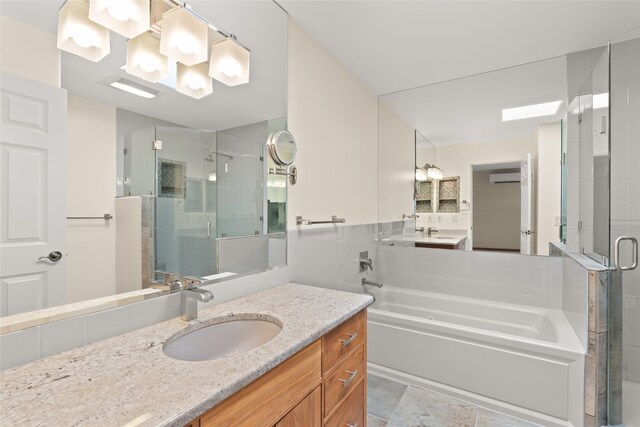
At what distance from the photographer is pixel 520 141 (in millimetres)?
2779

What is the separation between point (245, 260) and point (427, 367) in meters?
1.64

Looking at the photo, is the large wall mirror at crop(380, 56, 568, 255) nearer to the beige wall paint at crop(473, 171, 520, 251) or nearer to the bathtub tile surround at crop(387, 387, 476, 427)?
the beige wall paint at crop(473, 171, 520, 251)

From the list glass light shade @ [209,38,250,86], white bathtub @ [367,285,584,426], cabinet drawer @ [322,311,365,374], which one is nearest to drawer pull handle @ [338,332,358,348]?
cabinet drawer @ [322,311,365,374]

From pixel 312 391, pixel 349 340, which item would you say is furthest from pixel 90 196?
pixel 349 340

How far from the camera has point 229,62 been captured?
4.84ft

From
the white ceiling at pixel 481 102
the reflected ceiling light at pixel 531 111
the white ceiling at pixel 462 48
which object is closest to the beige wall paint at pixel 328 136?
the white ceiling at pixel 462 48

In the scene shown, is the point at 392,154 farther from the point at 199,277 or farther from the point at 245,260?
the point at 199,277

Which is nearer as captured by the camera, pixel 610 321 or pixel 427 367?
pixel 610 321

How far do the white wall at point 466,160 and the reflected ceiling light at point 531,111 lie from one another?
0.74 feet

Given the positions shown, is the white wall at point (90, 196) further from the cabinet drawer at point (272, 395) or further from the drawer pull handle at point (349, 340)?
the drawer pull handle at point (349, 340)

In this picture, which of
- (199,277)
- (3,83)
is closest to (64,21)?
(3,83)

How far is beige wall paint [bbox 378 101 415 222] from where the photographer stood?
3176 mm

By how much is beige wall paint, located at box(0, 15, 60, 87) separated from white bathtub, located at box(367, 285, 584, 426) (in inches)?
94.0

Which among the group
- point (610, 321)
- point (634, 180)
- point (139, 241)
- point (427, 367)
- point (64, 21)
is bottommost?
point (427, 367)
